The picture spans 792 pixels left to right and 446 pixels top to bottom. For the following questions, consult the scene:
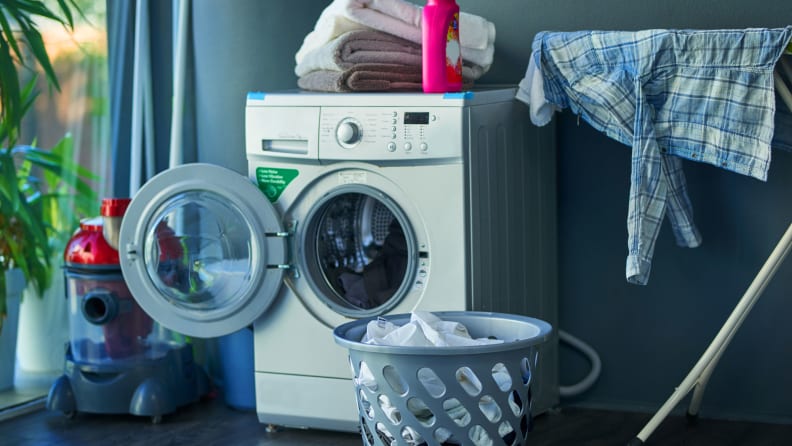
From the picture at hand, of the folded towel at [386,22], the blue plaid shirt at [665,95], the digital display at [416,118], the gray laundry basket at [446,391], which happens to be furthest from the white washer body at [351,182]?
the gray laundry basket at [446,391]

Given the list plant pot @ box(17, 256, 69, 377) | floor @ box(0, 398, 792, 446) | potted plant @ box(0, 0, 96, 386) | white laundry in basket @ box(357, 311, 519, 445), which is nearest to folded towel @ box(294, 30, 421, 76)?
white laundry in basket @ box(357, 311, 519, 445)

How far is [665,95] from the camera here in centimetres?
234

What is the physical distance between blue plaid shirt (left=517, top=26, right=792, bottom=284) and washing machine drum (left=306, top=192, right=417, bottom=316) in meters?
0.58

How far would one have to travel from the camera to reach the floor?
2674 millimetres

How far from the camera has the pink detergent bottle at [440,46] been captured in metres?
2.50

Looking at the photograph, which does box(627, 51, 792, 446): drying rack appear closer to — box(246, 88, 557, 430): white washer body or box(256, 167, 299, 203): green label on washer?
box(246, 88, 557, 430): white washer body

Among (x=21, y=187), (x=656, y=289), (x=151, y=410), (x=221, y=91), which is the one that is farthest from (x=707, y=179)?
(x=21, y=187)

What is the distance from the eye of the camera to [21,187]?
3.07 metres

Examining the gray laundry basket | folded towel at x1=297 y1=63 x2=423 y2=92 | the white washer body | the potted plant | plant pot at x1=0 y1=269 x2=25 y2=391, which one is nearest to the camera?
the gray laundry basket

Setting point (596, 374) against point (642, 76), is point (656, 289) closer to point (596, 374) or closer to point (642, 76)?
point (596, 374)

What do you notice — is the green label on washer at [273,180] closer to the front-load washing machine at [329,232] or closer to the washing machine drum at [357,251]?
the front-load washing machine at [329,232]

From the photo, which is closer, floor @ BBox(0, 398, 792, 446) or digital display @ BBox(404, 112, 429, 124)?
digital display @ BBox(404, 112, 429, 124)

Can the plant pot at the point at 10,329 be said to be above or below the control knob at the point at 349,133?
below

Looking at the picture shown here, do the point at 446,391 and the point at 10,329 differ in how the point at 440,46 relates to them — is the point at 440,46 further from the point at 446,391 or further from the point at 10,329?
the point at 10,329
